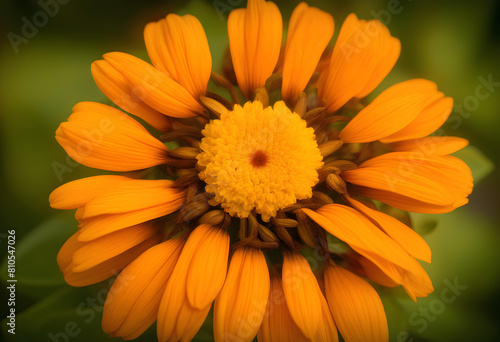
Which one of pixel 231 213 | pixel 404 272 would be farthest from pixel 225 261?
pixel 404 272

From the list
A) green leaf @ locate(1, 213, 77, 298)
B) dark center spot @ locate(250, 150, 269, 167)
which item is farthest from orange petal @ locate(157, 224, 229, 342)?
green leaf @ locate(1, 213, 77, 298)

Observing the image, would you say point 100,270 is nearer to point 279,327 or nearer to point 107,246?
point 107,246

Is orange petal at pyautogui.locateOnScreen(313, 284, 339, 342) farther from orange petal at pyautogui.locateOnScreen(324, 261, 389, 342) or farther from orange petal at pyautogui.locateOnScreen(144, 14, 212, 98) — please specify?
orange petal at pyautogui.locateOnScreen(144, 14, 212, 98)

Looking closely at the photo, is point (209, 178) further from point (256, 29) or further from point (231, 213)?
point (256, 29)

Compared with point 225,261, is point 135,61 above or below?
above

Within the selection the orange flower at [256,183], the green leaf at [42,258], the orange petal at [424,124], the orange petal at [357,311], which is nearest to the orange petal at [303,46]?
the orange flower at [256,183]

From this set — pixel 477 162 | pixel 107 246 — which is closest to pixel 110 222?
pixel 107 246
